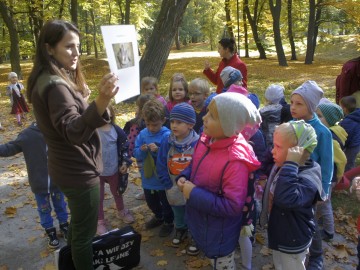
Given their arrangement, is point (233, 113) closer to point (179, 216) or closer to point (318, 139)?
point (318, 139)

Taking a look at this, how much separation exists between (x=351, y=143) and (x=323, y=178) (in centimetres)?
169

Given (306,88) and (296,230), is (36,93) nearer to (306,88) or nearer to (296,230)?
(296,230)

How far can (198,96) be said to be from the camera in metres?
3.99

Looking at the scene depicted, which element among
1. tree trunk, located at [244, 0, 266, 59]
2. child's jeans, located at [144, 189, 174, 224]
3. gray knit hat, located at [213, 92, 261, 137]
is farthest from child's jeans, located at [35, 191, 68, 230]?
tree trunk, located at [244, 0, 266, 59]

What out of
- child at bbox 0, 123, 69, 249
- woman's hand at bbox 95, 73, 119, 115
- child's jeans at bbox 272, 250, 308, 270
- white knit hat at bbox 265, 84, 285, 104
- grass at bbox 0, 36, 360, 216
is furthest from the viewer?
grass at bbox 0, 36, 360, 216

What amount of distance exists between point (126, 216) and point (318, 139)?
2.48 metres

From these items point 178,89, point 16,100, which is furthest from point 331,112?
point 16,100

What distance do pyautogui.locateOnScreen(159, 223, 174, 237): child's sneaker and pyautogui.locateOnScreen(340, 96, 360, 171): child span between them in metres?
2.50

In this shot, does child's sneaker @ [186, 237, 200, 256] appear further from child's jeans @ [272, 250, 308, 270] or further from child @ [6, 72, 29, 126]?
child @ [6, 72, 29, 126]

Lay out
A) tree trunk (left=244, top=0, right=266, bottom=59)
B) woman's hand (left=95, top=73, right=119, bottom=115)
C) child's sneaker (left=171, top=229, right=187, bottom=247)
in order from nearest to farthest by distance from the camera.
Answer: woman's hand (left=95, top=73, right=119, bottom=115) → child's sneaker (left=171, top=229, right=187, bottom=247) → tree trunk (left=244, top=0, right=266, bottom=59)

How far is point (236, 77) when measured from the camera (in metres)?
4.08

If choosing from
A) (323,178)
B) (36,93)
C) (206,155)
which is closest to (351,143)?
(323,178)

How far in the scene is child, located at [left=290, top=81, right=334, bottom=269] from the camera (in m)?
2.77

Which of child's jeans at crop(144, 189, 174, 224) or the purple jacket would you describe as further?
child's jeans at crop(144, 189, 174, 224)
